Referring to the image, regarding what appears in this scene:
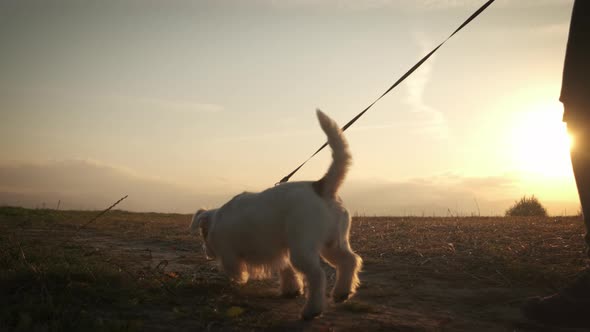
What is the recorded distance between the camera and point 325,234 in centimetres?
423

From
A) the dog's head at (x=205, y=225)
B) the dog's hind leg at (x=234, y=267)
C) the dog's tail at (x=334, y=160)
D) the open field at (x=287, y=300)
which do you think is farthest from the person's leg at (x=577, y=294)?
the dog's head at (x=205, y=225)

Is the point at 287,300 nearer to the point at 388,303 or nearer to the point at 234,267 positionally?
the point at 234,267

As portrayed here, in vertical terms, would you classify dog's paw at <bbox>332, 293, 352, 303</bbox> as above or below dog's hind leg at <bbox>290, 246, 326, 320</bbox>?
below

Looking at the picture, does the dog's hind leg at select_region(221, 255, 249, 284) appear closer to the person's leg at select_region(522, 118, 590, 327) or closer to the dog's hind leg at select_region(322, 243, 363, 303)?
the dog's hind leg at select_region(322, 243, 363, 303)

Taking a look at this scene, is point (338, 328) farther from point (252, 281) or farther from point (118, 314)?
point (252, 281)

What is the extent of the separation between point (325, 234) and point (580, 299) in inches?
86.7

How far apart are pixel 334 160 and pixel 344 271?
1.10 meters

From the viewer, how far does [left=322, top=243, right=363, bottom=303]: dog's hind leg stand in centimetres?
441

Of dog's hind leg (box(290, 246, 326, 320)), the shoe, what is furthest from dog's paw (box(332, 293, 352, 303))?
the shoe

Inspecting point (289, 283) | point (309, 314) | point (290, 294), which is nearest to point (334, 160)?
point (309, 314)

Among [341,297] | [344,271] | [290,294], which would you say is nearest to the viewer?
[341,297]

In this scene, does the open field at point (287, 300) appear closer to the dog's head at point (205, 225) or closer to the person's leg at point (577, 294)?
the person's leg at point (577, 294)

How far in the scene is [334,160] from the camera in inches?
173

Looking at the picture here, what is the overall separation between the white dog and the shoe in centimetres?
161
